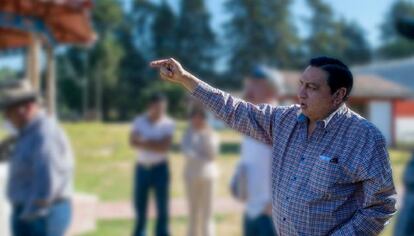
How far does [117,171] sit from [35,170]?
11.1 m

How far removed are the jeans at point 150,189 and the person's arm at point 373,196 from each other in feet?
16.5

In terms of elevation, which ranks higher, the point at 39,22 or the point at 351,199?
the point at 39,22

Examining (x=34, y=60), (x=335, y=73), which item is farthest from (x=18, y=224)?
(x=34, y=60)

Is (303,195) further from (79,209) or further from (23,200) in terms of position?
(79,209)

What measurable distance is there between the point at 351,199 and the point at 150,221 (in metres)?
6.80

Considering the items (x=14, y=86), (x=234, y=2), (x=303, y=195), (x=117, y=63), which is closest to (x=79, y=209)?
(x=14, y=86)

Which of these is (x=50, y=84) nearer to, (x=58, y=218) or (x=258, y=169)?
(x=58, y=218)

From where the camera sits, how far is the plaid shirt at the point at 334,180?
2025 mm

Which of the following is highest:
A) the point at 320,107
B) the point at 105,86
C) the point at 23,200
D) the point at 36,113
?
the point at 320,107

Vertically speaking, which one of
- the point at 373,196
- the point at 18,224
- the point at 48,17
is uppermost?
the point at 48,17

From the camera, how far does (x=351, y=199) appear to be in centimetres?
208

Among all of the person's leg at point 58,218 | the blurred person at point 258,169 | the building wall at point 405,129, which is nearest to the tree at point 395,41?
the building wall at point 405,129

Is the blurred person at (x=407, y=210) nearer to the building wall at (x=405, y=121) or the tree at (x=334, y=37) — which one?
the building wall at (x=405, y=121)

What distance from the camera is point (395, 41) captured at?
246 ft
